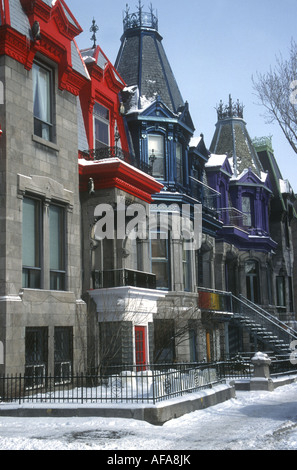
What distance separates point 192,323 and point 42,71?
12217 millimetres

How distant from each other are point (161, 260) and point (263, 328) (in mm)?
8128

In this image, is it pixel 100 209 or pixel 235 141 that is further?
pixel 235 141

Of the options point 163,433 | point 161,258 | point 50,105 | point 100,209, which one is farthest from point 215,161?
point 163,433

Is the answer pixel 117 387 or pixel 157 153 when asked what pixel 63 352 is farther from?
pixel 157 153

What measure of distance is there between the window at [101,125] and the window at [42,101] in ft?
12.7

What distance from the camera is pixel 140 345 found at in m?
22.2

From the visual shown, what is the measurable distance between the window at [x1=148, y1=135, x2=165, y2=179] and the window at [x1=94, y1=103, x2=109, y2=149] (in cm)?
287

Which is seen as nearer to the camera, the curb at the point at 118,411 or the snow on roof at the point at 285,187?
the curb at the point at 118,411

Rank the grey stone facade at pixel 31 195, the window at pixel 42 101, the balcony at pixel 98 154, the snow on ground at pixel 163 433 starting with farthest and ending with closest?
the balcony at pixel 98 154 → the window at pixel 42 101 → the grey stone facade at pixel 31 195 → the snow on ground at pixel 163 433

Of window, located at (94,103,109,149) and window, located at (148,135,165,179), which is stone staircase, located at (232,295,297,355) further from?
window, located at (94,103,109,149)

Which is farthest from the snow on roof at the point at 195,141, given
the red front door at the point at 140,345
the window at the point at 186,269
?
the red front door at the point at 140,345

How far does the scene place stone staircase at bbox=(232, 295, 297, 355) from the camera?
30641 mm

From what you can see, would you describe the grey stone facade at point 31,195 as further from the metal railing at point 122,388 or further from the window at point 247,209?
the window at point 247,209

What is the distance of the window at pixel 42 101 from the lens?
19584 mm
